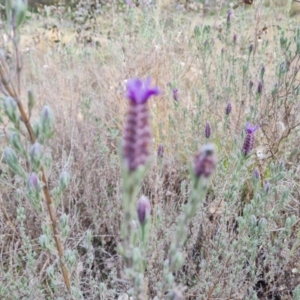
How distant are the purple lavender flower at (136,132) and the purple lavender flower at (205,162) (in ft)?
0.29

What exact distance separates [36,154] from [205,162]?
38 centimetres

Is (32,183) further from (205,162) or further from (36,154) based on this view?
(205,162)

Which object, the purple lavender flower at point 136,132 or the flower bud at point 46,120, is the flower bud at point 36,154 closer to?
the flower bud at point 46,120

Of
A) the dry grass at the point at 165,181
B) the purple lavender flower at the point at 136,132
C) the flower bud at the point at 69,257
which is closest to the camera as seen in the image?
the purple lavender flower at the point at 136,132

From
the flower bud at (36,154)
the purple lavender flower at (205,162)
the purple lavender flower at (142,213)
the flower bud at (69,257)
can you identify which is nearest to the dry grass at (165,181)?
the flower bud at (69,257)

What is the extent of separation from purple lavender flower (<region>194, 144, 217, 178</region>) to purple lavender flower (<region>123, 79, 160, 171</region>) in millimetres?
88

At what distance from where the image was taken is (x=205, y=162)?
0.58 m

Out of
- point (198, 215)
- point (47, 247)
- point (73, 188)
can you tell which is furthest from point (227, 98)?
point (47, 247)

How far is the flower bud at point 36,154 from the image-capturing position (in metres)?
0.79

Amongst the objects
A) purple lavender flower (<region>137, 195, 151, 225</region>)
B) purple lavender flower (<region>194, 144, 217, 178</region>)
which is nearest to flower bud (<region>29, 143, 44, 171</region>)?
purple lavender flower (<region>137, 195, 151, 225</region>)

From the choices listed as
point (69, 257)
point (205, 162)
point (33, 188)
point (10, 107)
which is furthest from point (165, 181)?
point (205, 162)

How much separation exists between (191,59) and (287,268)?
176 cm

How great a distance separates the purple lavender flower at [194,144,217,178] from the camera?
1.89 feet

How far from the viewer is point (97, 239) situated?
1801 mm
